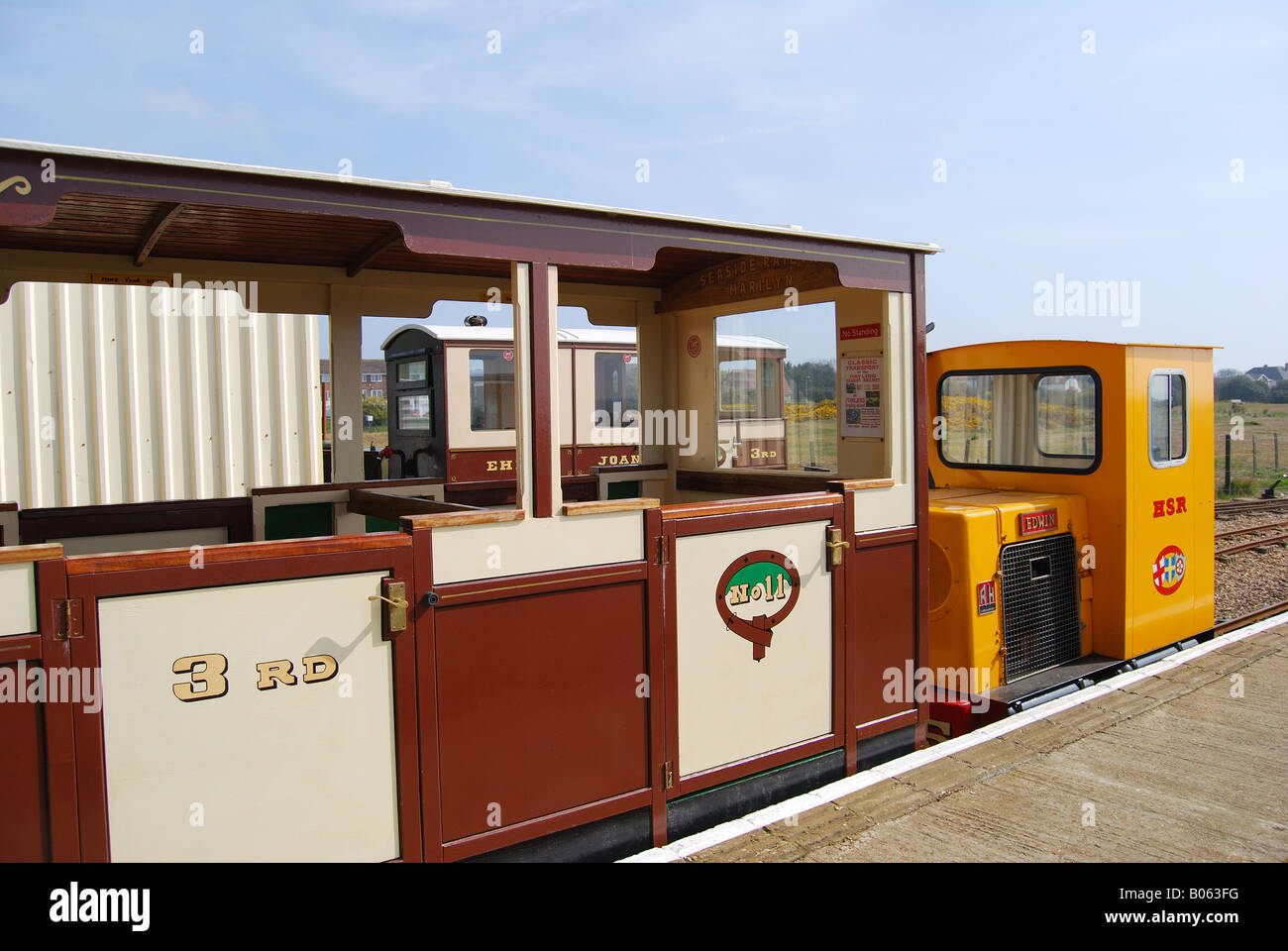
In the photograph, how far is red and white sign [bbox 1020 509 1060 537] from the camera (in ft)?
18.1

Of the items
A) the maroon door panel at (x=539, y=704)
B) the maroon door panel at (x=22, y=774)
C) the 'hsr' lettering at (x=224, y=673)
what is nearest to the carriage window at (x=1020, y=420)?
the maroon door panel at (x=539, y=704)

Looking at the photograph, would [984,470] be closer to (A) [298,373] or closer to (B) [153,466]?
(A) [298,373]

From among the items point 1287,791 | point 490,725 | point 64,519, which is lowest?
point 1287,791

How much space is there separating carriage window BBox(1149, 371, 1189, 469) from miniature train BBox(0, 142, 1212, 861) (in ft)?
0.10

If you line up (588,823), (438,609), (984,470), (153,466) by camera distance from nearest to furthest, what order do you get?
(438,609)
(588,823)
(984,470)
(153,466)

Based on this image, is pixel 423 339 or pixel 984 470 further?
pixel 423 339

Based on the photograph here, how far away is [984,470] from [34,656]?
5829 mm

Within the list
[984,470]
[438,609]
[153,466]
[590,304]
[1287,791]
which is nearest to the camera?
[438,609]

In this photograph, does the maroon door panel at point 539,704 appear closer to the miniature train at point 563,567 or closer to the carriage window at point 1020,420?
→ the miniature train at point 563,567

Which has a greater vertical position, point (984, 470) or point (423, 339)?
point (423, 339)

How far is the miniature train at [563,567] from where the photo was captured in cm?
268

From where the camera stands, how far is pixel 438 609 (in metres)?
Result: 3.16

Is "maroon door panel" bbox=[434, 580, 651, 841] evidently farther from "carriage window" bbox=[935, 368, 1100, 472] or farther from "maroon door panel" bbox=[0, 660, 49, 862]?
"carriage window" bbox=[935, 368, 1100, 472]

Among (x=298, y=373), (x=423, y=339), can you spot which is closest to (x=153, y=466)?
(x=298, y=373)
